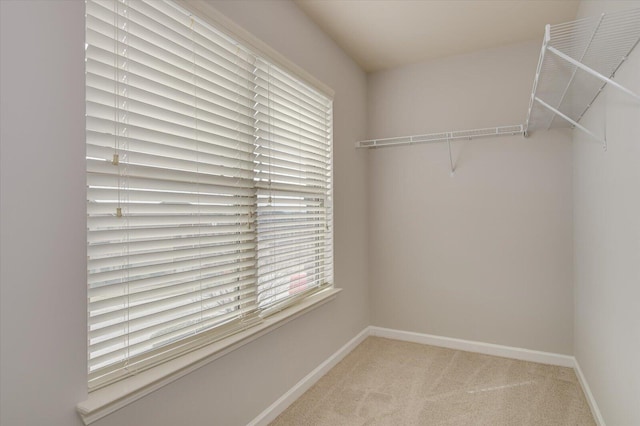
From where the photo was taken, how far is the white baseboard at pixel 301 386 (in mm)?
1954

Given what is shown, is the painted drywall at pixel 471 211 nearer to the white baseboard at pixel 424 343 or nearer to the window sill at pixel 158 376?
the white baseboard at pixel 424 343

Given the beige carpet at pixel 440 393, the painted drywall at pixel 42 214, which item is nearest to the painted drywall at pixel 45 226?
the painted drywall at pixel 42 214

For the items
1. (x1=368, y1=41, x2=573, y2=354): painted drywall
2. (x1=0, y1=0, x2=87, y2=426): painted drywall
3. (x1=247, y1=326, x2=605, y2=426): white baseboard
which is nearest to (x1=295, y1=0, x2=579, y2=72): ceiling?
(x1=368, y1=41, x2=573, y2=354): painted drywall

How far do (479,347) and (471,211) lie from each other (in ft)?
3.59

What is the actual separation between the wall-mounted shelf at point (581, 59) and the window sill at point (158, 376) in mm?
1704

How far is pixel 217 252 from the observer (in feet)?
5.43

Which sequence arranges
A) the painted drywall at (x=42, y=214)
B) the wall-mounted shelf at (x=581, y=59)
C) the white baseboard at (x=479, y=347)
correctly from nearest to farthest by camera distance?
the painted drywall at (x=42, y=214), the wall-mounted shelf at (x=581, y=59), the white baseboard at (x=479, y=347)

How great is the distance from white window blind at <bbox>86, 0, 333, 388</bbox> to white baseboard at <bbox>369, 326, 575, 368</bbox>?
4.77 ft

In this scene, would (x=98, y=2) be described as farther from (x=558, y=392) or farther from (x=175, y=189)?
(x=558, y=392)

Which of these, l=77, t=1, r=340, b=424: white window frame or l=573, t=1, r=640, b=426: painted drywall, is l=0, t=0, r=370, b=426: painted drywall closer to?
l=77, t=1, r=340, b=424: white window frame

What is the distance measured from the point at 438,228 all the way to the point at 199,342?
2195 millimetres

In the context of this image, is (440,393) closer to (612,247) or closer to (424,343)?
(424,343)

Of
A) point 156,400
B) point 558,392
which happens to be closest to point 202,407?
point 156,400

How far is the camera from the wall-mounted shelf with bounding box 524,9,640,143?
1267mm
